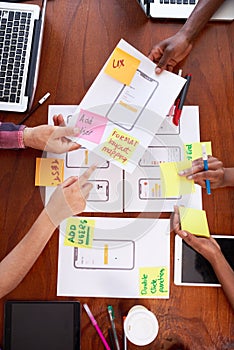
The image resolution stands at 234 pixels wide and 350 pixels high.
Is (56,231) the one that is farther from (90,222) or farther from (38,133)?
(38,133)

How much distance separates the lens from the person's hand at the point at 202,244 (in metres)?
1.00

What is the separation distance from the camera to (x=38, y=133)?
3.43 ft

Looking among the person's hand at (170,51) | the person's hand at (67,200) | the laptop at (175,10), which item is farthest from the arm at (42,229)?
the laptop at (175,10)

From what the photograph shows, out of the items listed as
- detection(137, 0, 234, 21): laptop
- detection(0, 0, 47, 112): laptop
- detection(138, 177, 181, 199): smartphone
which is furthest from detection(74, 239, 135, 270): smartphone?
detection(137, 0, 234, 21): laptop

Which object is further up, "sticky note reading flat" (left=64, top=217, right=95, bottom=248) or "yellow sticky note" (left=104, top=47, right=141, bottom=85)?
"yellow sticky note" (left=104, top=47, right=141, bottom=85)

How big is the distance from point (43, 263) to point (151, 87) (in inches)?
19.6

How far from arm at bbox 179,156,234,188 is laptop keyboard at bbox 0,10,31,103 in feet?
1.50

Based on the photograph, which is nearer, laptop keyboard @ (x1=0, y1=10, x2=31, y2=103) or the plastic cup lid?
the plastic cup lid

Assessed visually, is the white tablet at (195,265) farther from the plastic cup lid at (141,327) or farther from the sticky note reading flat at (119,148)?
the sticky note reading flat at (119,148)

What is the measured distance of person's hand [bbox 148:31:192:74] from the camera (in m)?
1.08

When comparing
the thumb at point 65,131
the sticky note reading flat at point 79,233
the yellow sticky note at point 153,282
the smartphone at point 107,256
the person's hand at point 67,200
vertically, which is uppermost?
the thumb at point 65,131

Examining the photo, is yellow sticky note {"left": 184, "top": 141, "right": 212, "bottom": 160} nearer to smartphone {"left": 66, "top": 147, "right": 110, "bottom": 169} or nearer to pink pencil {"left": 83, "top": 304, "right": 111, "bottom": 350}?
smartphone {"left": 66, "top": 147, "right": 110, "bottom": 169}

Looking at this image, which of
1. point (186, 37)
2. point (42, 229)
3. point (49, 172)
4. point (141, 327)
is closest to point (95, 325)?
point (141, 327)

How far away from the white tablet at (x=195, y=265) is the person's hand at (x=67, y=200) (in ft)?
0.83
